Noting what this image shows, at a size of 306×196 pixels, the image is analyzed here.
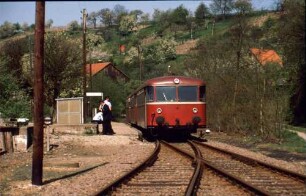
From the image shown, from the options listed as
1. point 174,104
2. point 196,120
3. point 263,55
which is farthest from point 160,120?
point 263,55

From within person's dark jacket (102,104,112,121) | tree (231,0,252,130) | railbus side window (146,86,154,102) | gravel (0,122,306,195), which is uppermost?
tree (231,0,252,130)

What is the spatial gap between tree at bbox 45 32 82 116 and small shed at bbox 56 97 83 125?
2247 cm

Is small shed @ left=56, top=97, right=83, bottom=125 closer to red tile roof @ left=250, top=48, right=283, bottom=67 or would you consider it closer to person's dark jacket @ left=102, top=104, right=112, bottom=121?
person's dark jacket @ left=102, top=104, right=112, bottom=121

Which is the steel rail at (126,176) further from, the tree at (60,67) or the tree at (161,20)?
the tree at (161,20)

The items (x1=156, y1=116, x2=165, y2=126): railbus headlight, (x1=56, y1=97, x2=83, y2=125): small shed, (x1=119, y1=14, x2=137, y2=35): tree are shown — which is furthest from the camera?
(x1=119, y1=14, x2=137, y2=35): tree

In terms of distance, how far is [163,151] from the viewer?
62.6 feet

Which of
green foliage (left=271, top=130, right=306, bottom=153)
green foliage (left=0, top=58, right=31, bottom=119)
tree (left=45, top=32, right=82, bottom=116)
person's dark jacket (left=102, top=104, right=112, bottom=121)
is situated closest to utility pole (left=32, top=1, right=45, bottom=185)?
green foliage (left=271, top=130, right=306, bottom=153)

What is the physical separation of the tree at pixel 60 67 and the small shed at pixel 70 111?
2247cm

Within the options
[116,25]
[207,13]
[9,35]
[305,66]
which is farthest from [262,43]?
Answer: [207,13]

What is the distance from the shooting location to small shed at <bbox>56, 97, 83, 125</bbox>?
99.1 ft

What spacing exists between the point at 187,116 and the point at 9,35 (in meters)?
62.9

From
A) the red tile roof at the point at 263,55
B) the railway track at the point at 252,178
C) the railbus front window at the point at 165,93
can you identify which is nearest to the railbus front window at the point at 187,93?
the railbus front window at the point at 165,93

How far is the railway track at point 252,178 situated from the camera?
33.2ft

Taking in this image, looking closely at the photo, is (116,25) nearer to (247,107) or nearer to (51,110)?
(51,110)
